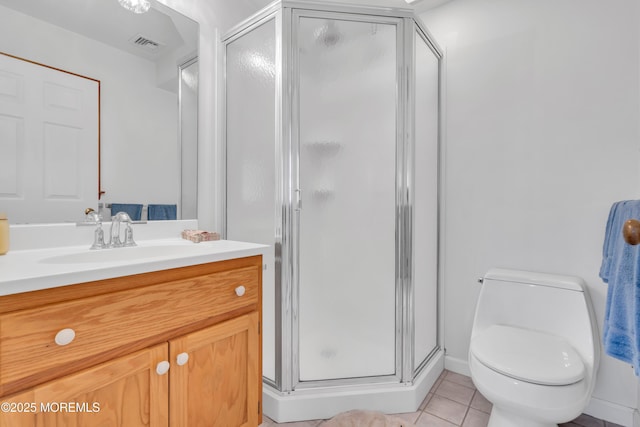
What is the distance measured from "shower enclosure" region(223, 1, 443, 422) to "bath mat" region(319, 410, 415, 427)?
Result: 0.05 meters

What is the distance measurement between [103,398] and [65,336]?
215 millimetres

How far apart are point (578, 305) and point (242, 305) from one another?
5.20ft

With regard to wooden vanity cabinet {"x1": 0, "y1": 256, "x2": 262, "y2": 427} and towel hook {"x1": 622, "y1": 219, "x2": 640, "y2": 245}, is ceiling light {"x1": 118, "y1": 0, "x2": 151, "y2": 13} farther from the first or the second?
towel hook {"x1": 622, "y1": 219, "x2": 640, "y2": 245}

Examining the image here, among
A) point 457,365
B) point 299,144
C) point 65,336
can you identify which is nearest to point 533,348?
point 457,365

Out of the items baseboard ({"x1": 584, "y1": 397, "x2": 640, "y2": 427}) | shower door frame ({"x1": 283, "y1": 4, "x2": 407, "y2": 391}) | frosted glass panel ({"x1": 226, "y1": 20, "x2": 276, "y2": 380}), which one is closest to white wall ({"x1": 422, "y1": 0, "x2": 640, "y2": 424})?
A: baseboard ({"x1": 584, "y1": 397, "x2": 640, "y2": 427})

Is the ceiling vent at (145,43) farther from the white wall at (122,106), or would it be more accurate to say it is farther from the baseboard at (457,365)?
the baseboard at (457,365)

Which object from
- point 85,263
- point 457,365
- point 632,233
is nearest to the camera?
point 632,233

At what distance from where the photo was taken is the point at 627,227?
761mm

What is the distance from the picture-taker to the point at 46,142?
1.25m

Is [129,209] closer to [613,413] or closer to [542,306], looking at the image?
[542,306]

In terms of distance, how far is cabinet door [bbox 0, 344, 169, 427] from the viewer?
725 millimetres

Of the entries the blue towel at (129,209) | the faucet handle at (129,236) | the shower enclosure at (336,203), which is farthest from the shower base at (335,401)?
the blue towel at (129,209)

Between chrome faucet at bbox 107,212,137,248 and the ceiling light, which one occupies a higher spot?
the ceiling light

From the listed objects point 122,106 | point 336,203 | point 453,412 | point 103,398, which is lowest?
point 453,412
